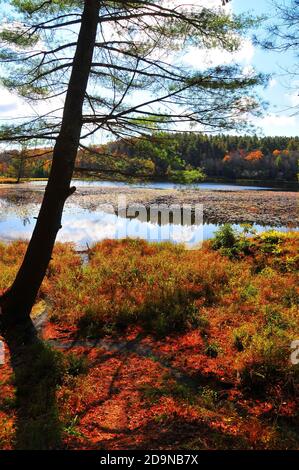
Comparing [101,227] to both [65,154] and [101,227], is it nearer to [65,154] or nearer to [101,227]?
[101,227]

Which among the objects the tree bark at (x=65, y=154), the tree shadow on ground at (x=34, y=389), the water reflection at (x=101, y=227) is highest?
the tree bark at (x=65, y=154)

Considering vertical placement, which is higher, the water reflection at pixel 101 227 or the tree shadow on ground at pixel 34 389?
the water reflection at pixel 101 227

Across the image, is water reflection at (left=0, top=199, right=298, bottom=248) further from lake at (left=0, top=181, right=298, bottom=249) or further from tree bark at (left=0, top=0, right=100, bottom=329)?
tree bark at (left=0, top=0, right=100, bottom=329)

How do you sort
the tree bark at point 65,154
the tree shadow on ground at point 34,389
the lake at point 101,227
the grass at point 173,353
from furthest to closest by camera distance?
the lake at point 101,227, the tree bark at point 65,154, the grass at point 173,353, the tree shadow on ground at point 34,389

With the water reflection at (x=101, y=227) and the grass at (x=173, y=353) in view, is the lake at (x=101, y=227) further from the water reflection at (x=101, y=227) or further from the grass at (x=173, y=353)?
the grass at (x=173, y=353)

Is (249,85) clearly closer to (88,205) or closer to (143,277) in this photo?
(143,277)

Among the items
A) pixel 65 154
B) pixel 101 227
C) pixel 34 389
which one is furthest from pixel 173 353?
pixel 101 227

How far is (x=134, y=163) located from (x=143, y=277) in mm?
3216

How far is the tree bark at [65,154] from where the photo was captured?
6254 millimetres

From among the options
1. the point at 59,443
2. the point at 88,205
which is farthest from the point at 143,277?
the point at 88,205

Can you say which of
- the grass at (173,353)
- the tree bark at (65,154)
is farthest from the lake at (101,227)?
the tree bark at (65,154)

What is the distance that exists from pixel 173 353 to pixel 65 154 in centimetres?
402

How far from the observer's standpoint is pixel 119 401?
15.1 ft

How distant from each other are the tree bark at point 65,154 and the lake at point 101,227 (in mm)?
8846
